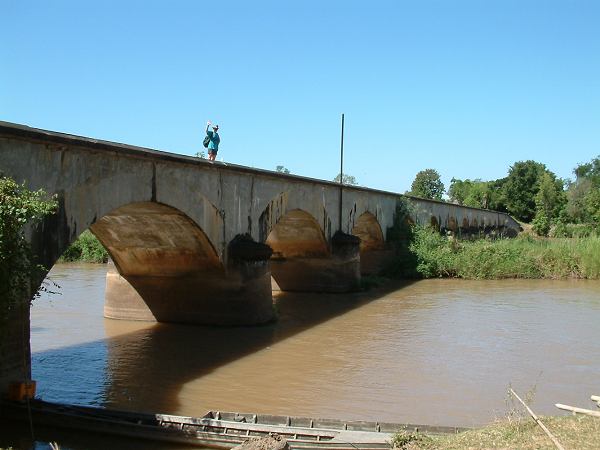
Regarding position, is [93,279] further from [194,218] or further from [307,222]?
[194,218]

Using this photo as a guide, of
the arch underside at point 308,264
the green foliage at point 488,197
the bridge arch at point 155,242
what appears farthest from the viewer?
the green foliage at point 488,197

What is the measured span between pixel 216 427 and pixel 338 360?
18.1 ft

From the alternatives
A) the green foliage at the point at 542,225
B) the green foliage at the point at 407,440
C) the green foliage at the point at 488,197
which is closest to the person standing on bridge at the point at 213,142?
the green foliage at the point at 407,440

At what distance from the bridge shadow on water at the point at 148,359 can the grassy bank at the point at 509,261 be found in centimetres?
1260

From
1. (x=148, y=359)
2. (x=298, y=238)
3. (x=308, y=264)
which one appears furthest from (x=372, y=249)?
(x=148, y=359)

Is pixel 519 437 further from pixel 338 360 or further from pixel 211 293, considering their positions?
pixel 211 293

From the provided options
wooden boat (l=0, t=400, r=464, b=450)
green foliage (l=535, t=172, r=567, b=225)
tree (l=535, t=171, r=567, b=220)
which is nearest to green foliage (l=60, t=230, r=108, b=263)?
wooden boat (l=0, t=400, r=464, b=450)

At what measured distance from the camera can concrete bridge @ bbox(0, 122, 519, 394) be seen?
10.1m

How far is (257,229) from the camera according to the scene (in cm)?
1759

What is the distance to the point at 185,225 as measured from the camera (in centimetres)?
1462

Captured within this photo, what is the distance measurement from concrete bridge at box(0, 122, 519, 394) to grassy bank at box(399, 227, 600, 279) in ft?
20.7

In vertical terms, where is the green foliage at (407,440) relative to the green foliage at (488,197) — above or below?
below

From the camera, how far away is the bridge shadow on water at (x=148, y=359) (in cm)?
1043

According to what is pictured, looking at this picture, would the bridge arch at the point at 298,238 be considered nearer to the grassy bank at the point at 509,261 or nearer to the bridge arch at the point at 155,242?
the bridge arch at the point at 155,242
